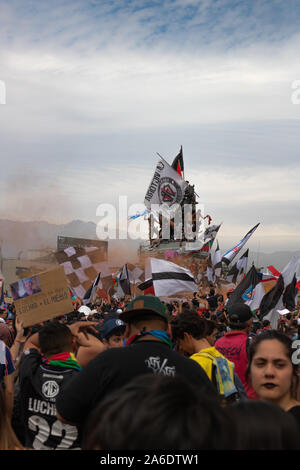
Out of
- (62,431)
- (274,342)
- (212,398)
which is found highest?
(212,398)

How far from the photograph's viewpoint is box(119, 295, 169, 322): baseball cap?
11.1ft

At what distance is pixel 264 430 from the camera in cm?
153

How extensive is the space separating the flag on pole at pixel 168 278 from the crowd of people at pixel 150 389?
477 cm

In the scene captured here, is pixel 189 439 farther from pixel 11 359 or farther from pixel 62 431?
pixel 11 359

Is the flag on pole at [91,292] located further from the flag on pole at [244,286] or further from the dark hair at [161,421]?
the dark hair at [161,421]

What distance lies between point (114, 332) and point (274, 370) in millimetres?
2103

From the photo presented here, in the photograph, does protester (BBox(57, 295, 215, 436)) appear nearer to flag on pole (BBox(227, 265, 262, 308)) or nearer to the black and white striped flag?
the black and white striped flag

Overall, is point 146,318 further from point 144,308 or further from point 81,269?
point 81,269

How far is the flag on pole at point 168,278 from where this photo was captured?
1040 cm

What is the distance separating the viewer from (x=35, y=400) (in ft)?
12.0

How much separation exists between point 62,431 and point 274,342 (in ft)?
5.07

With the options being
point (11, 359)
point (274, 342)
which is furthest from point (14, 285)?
point (274, 342)

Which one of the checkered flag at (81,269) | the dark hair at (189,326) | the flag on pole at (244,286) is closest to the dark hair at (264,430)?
the dark hair at (189,326)
